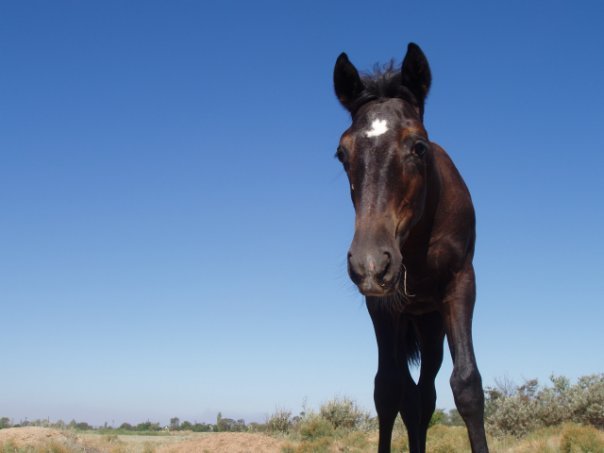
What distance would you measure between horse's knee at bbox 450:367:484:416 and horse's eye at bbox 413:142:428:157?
1689mm

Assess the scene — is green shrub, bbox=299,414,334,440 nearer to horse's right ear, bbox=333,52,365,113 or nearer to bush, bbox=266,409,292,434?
bush, bbox=266,409,292,434

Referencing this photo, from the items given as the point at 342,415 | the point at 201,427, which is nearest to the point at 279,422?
the point at 342,415

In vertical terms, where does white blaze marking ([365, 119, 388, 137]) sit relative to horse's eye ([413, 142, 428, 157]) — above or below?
above

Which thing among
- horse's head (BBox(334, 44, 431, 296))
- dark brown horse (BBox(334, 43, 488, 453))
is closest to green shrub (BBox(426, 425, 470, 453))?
dark brown horse (BBox(334, 43, 488, 453))

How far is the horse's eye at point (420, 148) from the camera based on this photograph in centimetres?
476

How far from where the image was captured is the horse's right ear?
5.35 m

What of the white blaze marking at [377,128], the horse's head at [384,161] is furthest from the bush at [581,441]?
the white blaze marking at [377,128]

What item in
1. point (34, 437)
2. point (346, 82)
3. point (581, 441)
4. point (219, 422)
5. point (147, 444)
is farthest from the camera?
point (219, 422)

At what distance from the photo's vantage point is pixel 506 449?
12055 millimetres

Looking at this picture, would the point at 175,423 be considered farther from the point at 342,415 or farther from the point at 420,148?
the point at 420,148

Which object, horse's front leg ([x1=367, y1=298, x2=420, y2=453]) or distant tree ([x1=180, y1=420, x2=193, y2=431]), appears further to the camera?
distant tree ([x1=180, y1=420, x2=193, y2=431])

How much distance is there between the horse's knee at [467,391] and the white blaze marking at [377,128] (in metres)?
1.93

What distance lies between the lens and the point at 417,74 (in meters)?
5.25

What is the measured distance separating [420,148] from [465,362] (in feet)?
5.50
